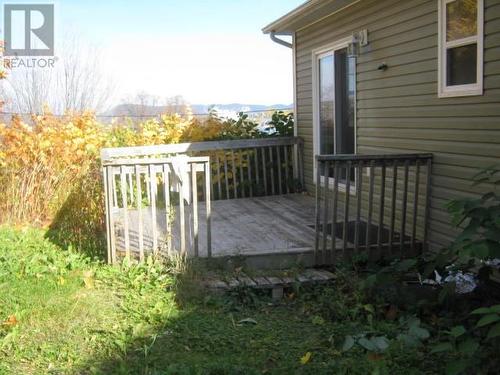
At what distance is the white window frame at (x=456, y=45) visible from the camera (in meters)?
4.65

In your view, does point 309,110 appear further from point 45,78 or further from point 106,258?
point 45,78

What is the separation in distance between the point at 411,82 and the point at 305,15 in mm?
2354

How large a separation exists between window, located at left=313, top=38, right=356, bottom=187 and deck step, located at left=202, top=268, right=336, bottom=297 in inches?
106

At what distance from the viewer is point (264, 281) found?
484 centimetres

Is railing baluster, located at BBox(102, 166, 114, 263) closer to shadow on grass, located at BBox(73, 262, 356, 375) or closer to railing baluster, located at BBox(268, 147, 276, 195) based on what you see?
shadow on grass, located at BBox(73, 262, 356, 375)

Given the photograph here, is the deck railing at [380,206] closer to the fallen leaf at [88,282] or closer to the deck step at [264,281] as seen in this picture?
the deck step at [264,281]

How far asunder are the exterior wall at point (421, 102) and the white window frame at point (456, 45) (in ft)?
0.18

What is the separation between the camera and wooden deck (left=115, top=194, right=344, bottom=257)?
18.2 feet

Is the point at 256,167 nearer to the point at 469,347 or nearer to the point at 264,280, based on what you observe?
the point at 264,280

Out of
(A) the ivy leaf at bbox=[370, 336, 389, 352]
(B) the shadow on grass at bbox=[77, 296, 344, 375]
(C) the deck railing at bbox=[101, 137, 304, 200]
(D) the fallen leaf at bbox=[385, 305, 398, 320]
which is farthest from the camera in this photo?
(C) the deck railing at bbox=[101, 137, 304, 200]

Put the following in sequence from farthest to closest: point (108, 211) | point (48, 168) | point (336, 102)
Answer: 1. point (336, 102)
2. point (48, 168)
3. point (108, 211)

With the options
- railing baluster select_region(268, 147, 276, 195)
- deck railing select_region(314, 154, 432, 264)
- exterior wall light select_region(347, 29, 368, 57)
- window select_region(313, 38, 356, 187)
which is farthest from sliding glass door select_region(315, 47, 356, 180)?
deck railing select_region(314, 154, 432, 264)

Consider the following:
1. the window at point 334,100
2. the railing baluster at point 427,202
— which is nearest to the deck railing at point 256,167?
the window at point 334,100

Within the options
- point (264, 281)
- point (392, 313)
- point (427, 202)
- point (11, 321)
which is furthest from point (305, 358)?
point (427, 202)
